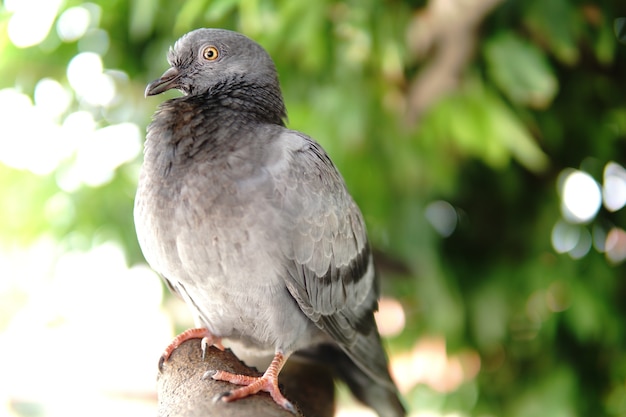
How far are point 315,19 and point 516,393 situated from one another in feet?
8.16

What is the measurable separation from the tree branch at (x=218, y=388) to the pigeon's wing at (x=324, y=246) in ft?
0.72

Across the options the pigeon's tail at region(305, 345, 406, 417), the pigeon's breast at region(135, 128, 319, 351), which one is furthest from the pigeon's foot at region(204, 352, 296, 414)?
the pigeon's tail at region(305, 345, 406, 417)

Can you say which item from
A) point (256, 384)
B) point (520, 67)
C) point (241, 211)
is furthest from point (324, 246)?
point (520, 67)

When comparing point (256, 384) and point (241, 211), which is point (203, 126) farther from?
point (256, 384)

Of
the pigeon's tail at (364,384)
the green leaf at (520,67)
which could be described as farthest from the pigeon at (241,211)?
the green leaf at (520,67)

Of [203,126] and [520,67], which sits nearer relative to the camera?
[203,126]

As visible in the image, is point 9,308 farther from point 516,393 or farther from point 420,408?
point 516,393

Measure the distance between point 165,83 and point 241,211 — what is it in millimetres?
479

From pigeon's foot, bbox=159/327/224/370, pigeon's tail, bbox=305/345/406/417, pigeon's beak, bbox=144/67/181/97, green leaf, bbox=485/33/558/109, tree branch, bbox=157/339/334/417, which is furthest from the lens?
green leaf, bbox=485/33/558/109

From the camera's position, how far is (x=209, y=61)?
76.7 inches

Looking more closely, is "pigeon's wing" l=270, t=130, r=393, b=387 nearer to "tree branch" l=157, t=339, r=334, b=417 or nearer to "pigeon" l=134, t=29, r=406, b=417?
"pigeon" l=134, t=29, r=406, b=417

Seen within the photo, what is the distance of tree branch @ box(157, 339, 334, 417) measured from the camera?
5.24 feet

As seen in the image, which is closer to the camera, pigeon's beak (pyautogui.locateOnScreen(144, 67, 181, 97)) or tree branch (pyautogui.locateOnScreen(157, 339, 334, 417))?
tree branch (pyautogui.locateOnScreen(157, 339, 334, 417))

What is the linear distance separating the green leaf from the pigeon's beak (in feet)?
5.29
